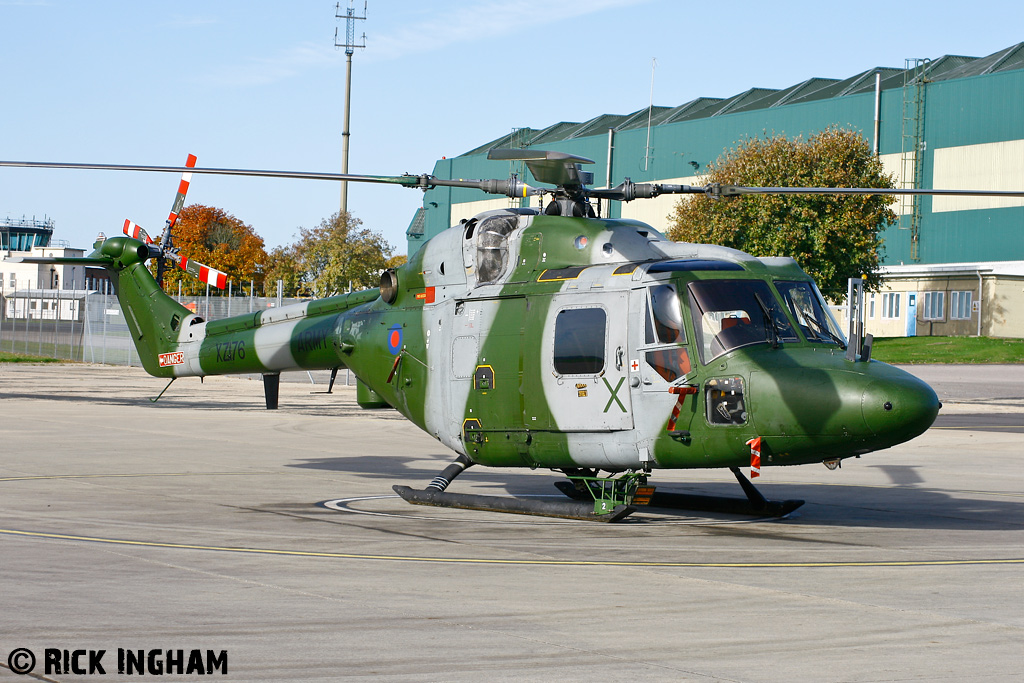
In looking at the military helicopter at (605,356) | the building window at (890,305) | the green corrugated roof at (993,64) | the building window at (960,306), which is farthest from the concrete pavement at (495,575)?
the green corrugated roof at (993,64)

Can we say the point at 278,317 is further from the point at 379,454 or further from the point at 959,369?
the point at 959,369

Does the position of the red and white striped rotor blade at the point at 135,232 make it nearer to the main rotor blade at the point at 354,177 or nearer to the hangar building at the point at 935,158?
the main rotor blade at the point at 354,177

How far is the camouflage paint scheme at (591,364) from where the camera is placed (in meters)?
11.3

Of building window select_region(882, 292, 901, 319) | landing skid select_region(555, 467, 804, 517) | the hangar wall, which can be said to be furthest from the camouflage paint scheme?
building window select_region(882, 292, 901, 319)

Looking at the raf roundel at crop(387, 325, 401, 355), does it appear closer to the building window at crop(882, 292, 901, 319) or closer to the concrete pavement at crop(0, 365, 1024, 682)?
the concrete pavement at crop(0, 365, 1024, 682)

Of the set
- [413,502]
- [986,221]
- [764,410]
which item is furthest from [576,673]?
[986,221]

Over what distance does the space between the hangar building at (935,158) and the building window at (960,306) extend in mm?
70

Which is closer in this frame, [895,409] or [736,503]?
[895,409]

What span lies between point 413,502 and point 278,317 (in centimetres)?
443

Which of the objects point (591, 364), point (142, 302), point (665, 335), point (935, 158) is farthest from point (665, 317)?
point (935, 158)

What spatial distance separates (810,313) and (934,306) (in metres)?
56.5

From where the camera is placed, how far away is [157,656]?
6.93 metres

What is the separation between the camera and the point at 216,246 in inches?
4154

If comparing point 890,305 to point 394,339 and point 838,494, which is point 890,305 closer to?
point 838,494
